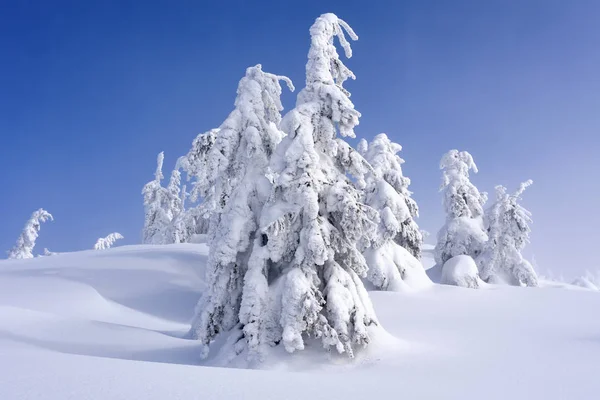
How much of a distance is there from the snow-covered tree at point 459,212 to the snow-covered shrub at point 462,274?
22.2 ft

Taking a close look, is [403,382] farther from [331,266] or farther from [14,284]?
[14,284]

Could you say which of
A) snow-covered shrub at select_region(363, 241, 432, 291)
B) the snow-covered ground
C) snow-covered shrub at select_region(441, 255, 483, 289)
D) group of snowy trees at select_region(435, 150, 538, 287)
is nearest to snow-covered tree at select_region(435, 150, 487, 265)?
group of snowy trees at select_region(435, 150, 538, 287)

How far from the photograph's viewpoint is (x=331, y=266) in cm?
1145

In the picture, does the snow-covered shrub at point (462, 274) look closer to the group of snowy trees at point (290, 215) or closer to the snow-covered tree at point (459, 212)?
the snow-covered tree at point (459, 212)

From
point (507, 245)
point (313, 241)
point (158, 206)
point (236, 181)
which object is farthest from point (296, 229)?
point (158, 206)

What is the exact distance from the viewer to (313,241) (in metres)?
10.7

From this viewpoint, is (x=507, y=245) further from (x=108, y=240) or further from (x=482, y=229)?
(x=108, y=240)

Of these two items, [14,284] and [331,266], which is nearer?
[331,266]

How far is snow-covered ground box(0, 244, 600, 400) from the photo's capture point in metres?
5.73

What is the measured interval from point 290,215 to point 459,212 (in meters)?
22.7

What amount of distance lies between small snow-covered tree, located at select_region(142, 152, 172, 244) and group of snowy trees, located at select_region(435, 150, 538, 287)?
25804 mm

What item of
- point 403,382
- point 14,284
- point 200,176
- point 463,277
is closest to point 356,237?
point 403,382

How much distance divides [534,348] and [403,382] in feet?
19.5

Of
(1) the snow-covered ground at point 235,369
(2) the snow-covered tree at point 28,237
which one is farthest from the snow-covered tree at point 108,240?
(1) the snow-covered ground at point 235,369
